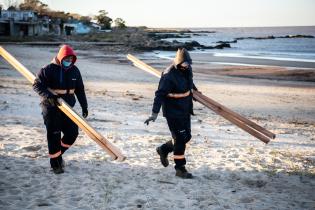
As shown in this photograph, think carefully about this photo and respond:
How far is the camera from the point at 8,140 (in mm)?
6703

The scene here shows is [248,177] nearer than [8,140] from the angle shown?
Yes

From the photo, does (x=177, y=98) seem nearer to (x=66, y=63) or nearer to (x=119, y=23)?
(x=66, y=63)

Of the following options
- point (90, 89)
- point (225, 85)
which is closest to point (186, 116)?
point (90, 89)

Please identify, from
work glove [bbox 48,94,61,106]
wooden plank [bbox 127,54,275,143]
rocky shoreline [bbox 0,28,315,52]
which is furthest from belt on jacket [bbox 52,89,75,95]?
rocky shoreline [bbox 0,28,315,52]

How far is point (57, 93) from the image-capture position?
512 cm

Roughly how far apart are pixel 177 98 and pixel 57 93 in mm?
1795

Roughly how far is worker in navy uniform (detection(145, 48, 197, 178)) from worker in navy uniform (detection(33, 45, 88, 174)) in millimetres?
1247

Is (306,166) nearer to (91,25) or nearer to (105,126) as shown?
(105,126)

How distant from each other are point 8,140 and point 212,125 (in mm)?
4967

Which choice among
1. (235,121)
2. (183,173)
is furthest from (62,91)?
(235,121)

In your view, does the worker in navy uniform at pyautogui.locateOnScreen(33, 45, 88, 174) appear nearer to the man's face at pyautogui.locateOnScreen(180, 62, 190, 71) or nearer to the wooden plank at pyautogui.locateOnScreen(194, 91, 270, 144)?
the man's face at pyautogui.locateOnScreen(180, 62, 190, 71)

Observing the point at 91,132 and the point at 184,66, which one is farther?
the point at 184,66

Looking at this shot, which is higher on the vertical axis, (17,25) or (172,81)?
(17,25)

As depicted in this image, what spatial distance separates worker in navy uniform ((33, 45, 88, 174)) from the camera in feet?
16.4
